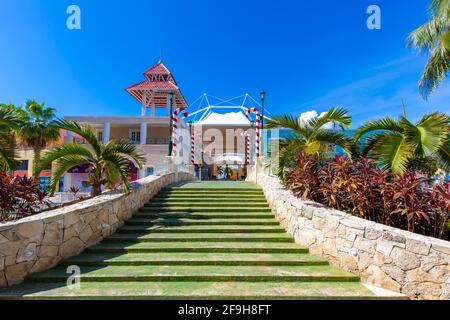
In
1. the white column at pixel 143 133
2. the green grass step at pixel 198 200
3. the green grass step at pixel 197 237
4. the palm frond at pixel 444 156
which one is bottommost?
the green grass step at pixel 197 237

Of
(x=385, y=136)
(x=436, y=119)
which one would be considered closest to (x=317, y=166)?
(x=385, y=136)

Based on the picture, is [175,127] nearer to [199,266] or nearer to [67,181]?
[199,266]

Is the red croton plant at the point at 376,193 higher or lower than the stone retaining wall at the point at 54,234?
higher

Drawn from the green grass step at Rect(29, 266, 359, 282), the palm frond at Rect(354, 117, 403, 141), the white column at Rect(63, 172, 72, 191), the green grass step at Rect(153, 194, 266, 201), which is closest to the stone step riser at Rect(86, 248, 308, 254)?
the green grass step at Rect(29, 266, 359, 282)

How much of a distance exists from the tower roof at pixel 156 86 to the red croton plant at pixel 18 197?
1978 cm

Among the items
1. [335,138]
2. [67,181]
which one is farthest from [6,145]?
[67,181]

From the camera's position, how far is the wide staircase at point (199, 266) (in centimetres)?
378

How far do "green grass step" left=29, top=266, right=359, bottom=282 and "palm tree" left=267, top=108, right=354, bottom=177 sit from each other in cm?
314

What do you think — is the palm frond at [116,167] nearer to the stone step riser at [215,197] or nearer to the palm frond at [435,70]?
the stone step riser at [215,197]

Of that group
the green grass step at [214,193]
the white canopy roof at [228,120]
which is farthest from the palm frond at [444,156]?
the white canopy roof at [228,120]

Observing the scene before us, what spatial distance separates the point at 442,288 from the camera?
3.43 meters

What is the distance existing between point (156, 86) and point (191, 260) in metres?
22.4

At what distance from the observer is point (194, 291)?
3.80 m
